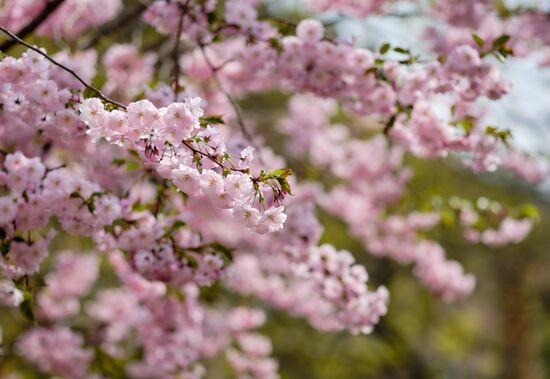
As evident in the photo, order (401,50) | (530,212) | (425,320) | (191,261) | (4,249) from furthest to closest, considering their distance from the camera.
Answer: (425,320) < (530,212) < (401,50) < (191,261) < (4,249)

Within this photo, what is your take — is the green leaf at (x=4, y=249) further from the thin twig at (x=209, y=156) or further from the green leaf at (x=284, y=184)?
the green leaf at (x=284, y=184)

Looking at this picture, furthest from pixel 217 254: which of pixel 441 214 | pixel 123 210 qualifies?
pixel 441 214

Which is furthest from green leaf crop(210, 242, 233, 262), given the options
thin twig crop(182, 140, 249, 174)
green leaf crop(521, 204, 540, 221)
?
green leaf crop(521, 204, 540, 221)

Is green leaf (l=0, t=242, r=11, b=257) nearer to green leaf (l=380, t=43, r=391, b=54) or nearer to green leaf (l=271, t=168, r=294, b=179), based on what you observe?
green leaf (l=271, t=168, r=294, b=179)

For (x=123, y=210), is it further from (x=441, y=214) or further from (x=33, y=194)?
(x=441, y=214)

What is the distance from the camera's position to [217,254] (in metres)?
2.95

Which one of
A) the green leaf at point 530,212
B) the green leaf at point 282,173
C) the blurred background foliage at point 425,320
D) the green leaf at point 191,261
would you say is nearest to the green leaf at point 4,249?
the green leaf at point 191,261

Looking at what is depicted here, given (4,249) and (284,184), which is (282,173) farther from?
(4,249)

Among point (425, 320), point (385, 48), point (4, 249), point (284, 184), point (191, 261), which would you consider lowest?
point (425, 320)

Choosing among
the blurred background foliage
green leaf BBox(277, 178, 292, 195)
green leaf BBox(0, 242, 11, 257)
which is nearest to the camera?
green leaf BBox(277, 178, 292, 195)

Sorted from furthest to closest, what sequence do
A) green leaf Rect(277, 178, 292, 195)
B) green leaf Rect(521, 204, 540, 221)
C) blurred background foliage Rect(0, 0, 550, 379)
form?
blurred background foliage Rect(0, 0, 550, 379) < green leaf Rect(521, 204, 540, 221) < green leaf Rect(277, 178, 292, 195)

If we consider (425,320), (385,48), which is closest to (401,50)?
(385,48)

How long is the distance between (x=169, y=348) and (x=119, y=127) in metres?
2.93

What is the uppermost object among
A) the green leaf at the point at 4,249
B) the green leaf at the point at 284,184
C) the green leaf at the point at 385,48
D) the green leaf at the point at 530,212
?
the green leaf at the point at 284,184
